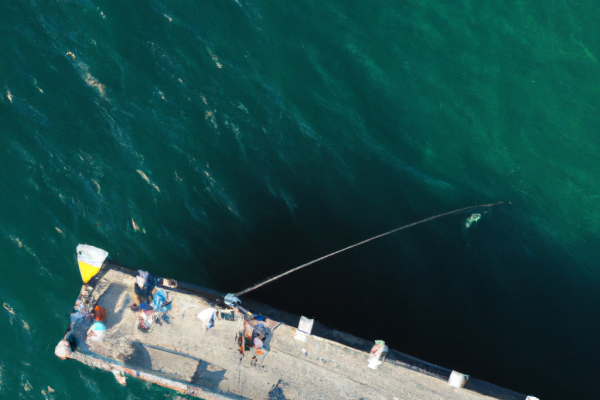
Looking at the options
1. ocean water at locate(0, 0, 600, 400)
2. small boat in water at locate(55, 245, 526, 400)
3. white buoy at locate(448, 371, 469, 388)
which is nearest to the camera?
white buoy at locate(448, 371, 469, 388)

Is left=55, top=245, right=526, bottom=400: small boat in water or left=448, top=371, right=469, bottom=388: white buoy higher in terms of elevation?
left=448, top=371, right=469, bottom=388: white buoy

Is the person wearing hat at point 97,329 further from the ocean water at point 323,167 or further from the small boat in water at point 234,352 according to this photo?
the ocean water at point 323,167

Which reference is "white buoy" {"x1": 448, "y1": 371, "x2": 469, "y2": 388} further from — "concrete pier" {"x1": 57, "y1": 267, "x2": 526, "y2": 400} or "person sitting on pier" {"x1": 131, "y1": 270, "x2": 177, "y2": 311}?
"person sitting on pier" {"x1": 131, "y1": 270, "x2": 177, "y2": 311}

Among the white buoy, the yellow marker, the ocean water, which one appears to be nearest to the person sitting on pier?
the ocean water

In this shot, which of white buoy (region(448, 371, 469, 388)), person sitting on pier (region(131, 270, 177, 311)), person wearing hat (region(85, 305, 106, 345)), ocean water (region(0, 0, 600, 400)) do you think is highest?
ocean water (region(0, 0, 600, 400))

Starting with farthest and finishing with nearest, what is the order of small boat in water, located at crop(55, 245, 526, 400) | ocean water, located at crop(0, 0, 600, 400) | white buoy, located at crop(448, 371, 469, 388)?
1. ocean water, located at crop(0, 0, 600, 400)
2. small boat in water, located at crop(55, 245, 526, 400)
3. white buoy, located at crop(448, 371, 469, 388)

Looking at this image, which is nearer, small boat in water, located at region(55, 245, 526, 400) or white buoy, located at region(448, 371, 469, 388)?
white buoy, located at region(448, 371, 469, 388)
